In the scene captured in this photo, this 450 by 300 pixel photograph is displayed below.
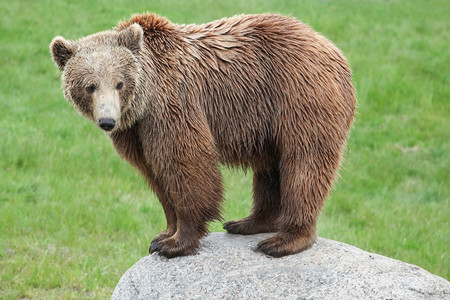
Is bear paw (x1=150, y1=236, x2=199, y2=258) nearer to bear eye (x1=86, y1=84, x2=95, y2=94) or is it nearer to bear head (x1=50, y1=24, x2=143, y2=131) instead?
bear head (x1=50, y1=24, x2=143, y2=131)

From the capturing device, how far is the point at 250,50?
543cm

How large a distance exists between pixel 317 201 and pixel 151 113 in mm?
1461

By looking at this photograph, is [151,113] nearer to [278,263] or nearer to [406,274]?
[278,263]

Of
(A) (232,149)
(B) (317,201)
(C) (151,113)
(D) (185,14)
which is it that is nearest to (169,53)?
(C) (151,113)

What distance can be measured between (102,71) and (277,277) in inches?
77.9

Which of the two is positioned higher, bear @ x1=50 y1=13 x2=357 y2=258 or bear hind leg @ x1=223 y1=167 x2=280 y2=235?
bear @ x1=50 y1=13 x2=357 y2=258

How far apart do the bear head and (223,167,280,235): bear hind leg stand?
1466 mm

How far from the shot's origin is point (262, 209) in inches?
233

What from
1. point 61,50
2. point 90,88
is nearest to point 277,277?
point 90,88

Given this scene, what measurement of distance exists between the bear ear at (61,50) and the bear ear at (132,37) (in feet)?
1.15

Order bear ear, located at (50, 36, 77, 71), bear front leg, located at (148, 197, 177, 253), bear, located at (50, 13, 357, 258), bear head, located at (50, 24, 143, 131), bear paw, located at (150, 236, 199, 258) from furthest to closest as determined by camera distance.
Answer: bear front leg, located at (148, 197, 177, 253) → bear paw, located at (150, 236, 199, 258) → bear, located at (50, 13, 357, 258) → bear ear, located at (50, 36, 77, 71) → bear head, located at (50, 24, 143, 131)

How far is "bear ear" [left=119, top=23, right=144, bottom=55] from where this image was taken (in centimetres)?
498

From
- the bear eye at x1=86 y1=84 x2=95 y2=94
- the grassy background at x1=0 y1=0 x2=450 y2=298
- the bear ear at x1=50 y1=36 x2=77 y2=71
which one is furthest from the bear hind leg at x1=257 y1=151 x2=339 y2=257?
the bear ear at x1=50 y1=36 x2=77 y2=71

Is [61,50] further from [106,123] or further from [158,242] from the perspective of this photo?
[158,242]
